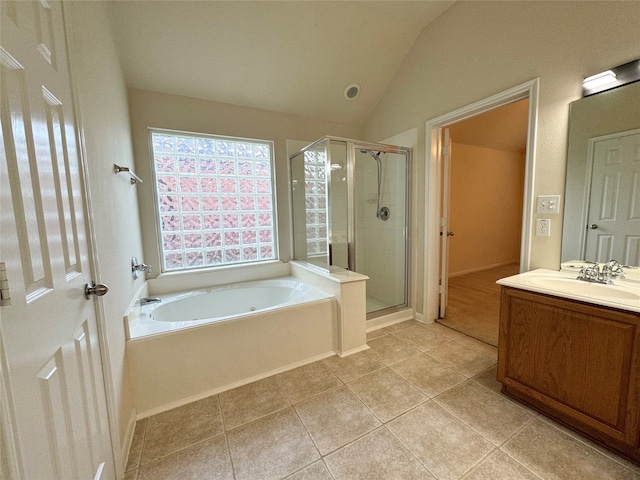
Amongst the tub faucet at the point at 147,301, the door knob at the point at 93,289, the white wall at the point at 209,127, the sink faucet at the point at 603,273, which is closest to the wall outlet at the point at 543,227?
the sink faucet at the point at 603,273

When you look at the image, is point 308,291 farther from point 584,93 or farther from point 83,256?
point 584,93

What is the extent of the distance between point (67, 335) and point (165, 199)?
6.33ft

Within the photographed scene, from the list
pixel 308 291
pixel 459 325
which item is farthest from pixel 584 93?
pixel 308 291

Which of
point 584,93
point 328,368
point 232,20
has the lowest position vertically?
point 328,368

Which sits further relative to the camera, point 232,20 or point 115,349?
point 232,20

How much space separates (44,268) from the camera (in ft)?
2.30

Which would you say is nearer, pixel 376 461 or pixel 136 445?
pixel 376 461

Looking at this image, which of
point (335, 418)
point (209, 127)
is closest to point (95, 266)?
point (335, 418)

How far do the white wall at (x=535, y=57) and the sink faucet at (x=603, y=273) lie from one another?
0.17 metres

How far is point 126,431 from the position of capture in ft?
4.25

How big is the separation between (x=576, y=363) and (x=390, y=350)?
1173 millimetres

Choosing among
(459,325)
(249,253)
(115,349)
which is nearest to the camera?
(115,349)

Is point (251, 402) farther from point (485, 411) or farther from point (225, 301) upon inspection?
point (485, 411)

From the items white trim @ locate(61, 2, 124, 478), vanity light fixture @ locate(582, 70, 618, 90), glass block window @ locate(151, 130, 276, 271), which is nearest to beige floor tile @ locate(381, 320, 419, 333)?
glass block window @ locate(151, 130, 276, 271)
